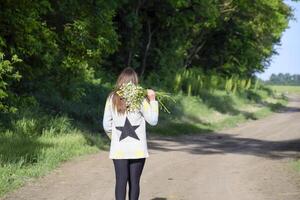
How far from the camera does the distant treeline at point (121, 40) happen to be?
1420cm

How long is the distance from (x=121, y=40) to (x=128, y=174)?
21.8 meters

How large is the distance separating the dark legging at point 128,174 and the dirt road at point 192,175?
7.27ft

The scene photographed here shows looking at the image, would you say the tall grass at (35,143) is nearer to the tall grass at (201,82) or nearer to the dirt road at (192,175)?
the dirt road at (192,175)

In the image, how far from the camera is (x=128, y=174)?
774 centimetres

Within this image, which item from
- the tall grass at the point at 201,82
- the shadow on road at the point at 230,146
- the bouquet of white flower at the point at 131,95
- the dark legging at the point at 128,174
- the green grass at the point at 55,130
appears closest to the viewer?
the bouquet of white flower at the point at 131,95

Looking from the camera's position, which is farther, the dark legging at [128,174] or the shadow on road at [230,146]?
the shadow on road at [230,146]

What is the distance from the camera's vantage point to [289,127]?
2906 cm

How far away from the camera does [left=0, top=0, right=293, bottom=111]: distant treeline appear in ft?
46.6

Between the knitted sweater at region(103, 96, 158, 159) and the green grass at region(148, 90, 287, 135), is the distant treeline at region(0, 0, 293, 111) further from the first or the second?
the knitted sweater at region(103, 96, 158, 159)

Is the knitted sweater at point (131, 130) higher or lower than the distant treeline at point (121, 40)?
lower

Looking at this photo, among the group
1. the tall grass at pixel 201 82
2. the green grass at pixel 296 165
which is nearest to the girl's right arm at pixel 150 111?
the green grass at pixel 296 165

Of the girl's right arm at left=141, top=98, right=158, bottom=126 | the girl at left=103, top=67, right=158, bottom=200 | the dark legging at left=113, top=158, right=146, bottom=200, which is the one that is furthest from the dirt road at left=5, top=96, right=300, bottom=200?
the girl's right arm at left=141, top=98, right=158, bottom=126

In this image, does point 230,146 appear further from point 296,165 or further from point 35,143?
point 35,143

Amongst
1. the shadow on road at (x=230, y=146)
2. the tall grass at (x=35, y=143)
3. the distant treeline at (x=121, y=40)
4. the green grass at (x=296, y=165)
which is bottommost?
the shadow on road at (x=230, y=146)
